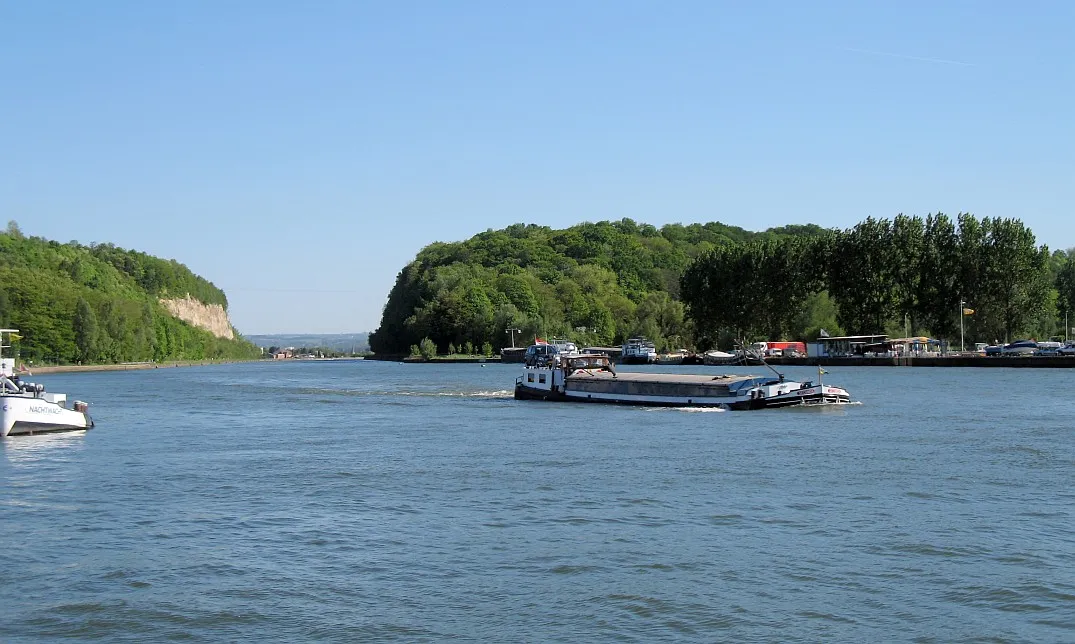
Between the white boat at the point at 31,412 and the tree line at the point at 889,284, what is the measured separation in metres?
104

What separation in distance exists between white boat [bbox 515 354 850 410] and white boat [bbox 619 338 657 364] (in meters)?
85.1

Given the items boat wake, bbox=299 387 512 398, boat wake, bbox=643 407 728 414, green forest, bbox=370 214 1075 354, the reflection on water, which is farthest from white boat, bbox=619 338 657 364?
the reflection on water

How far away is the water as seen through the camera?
17.7m

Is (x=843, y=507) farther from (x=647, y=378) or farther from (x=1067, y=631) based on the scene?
(x=647, y=378)

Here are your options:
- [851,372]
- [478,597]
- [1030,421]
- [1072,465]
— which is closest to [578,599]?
[478,597]

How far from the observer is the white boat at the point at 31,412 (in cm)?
4784

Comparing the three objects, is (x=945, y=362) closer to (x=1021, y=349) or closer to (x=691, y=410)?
(x=1021, y=349)

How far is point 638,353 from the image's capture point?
172 m

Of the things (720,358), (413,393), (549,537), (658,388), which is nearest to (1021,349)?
(720,358)

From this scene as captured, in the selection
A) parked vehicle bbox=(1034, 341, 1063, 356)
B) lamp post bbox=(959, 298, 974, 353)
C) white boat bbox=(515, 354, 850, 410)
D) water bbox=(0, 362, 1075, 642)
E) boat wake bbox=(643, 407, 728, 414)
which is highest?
lamp post bbox=(959, 298, 974, 353)

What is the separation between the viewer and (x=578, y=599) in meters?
18.9

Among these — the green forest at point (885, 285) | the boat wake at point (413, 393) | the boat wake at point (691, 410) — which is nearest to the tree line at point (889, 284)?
the green forest at point (885, 285)

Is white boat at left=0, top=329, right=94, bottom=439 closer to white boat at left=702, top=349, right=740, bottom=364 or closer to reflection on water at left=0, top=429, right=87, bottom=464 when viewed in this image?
reflection on water at left=0, top=429, right=87, bottom=464

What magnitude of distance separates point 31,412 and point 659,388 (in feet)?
119
